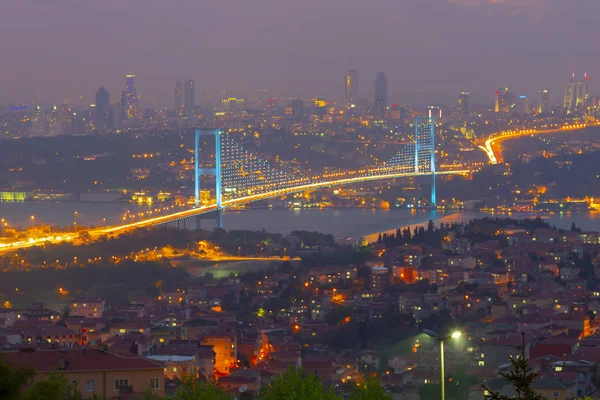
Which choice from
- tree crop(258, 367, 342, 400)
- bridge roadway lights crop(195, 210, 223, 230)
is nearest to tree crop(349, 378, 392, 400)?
tree crop(258, 367, 342, 400)

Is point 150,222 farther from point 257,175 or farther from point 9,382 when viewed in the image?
point 9,382

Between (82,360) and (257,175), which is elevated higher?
(257,175)

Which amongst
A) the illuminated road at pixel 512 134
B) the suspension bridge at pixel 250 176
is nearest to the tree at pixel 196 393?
the suspension bridge at pixel 250 176

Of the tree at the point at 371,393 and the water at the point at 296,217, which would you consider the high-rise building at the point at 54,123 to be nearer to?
the water at the point at 296,217

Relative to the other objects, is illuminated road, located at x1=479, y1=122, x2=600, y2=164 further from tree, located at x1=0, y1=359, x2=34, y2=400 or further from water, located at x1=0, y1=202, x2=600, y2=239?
tree, located at x1=0, y1=359, x2=34, y2=400

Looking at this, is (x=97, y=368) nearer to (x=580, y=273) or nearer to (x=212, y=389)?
(x=212, y=389)

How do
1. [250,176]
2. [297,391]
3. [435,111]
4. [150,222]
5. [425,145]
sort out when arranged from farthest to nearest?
[435,111] < [425,145] < [250,176] < [150,222] < [297,391]

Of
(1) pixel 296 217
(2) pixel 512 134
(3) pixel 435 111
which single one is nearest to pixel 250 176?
(1) pixel 296 217
